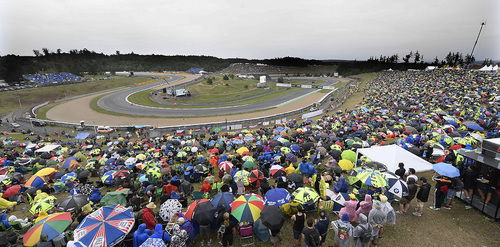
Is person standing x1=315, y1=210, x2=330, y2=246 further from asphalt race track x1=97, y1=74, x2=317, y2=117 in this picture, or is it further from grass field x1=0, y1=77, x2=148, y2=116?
grass field x1=0, y1=77, x2=148, y2=116

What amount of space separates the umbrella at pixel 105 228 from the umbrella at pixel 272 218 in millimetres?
4036

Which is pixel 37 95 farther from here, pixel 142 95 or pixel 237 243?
pixel 237 243

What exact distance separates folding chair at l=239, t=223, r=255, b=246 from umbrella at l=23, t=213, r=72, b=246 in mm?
5593

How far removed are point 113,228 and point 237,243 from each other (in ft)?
13.1

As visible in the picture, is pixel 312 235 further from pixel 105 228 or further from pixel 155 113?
pixel 155 113

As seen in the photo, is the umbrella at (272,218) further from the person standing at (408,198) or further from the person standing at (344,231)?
the person standing at (408,198)

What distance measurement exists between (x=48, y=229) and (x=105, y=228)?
2.17m

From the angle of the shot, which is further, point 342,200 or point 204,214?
point 342,200

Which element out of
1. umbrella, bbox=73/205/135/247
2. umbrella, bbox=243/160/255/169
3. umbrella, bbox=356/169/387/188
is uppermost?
umbrella, bbox=356/169/387/188

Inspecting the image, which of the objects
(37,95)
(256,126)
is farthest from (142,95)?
(256,126)

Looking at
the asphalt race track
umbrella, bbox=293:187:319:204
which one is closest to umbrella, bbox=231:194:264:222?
umbrella, bbox=293:187:319:204

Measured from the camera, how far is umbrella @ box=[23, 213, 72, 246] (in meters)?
7.32

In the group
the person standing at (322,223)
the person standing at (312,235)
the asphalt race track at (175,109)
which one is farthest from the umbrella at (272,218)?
the asphalt race track at (175,109)

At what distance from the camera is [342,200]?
9.11 meters
